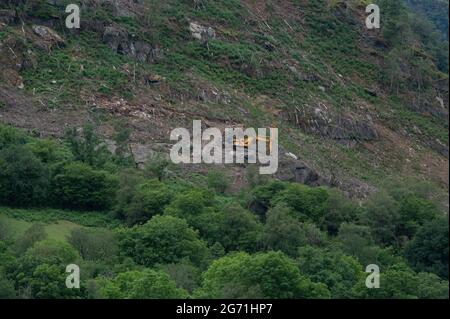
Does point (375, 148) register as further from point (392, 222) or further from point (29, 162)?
point (29, 162)

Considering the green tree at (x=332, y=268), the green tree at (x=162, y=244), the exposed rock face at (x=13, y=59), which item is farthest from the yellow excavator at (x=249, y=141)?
the green tree at (x=332, y=268)

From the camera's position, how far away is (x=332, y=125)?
244 feet

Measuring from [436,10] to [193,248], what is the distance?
67.3m

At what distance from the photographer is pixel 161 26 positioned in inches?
3044

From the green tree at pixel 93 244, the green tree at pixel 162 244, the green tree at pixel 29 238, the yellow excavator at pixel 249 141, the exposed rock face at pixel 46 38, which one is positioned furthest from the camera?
the exposed rock face at pixel 46 38

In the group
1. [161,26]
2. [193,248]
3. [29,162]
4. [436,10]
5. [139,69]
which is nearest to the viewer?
[193,248]

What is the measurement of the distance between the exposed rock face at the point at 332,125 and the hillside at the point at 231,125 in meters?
0.11

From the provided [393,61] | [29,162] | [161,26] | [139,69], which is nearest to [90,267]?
[29,162]

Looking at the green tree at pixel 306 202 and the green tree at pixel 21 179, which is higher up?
the green tree at pixel 21 179

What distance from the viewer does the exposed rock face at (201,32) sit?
78.8 meters

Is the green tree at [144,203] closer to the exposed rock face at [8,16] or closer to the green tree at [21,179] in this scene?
the green tree at [21,179]

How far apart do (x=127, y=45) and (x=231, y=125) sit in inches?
392

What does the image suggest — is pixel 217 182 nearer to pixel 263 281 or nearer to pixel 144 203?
pixel 144 203

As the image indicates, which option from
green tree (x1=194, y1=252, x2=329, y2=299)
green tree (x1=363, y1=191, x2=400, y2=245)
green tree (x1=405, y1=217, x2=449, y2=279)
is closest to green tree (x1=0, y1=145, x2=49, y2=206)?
green tree (x1=363, y1=191, x2=400, y2=245)
